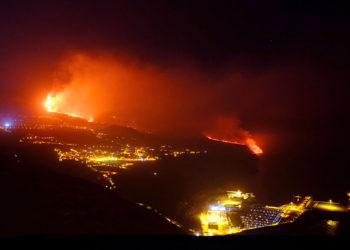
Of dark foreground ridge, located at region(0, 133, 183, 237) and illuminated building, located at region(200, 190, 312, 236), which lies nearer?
dark foreground ridge, located at region(0, 133, 183, 237)

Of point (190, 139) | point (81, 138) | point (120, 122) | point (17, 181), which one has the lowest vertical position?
point (17, 181)

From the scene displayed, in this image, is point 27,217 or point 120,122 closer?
point 27,217

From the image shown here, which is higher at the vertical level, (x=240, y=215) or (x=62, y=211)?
(x=240, y=215)

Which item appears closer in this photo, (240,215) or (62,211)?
(62,211)

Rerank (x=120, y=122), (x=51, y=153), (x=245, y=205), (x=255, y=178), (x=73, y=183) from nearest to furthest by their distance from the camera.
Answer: (x=73, y=183) < (x=245, y=205) < (x=51, y=153) < (x=255, y=178) < (x=120, y=122)

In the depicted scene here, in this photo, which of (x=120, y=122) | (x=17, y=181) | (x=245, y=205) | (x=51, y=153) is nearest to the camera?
(x=17, y=181)

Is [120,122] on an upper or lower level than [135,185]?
upper

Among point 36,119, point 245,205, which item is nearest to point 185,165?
point 245,205

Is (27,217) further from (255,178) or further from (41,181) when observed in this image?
(255,178)

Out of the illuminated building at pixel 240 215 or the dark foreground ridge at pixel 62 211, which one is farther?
the illuminated building at pixel 240 215
